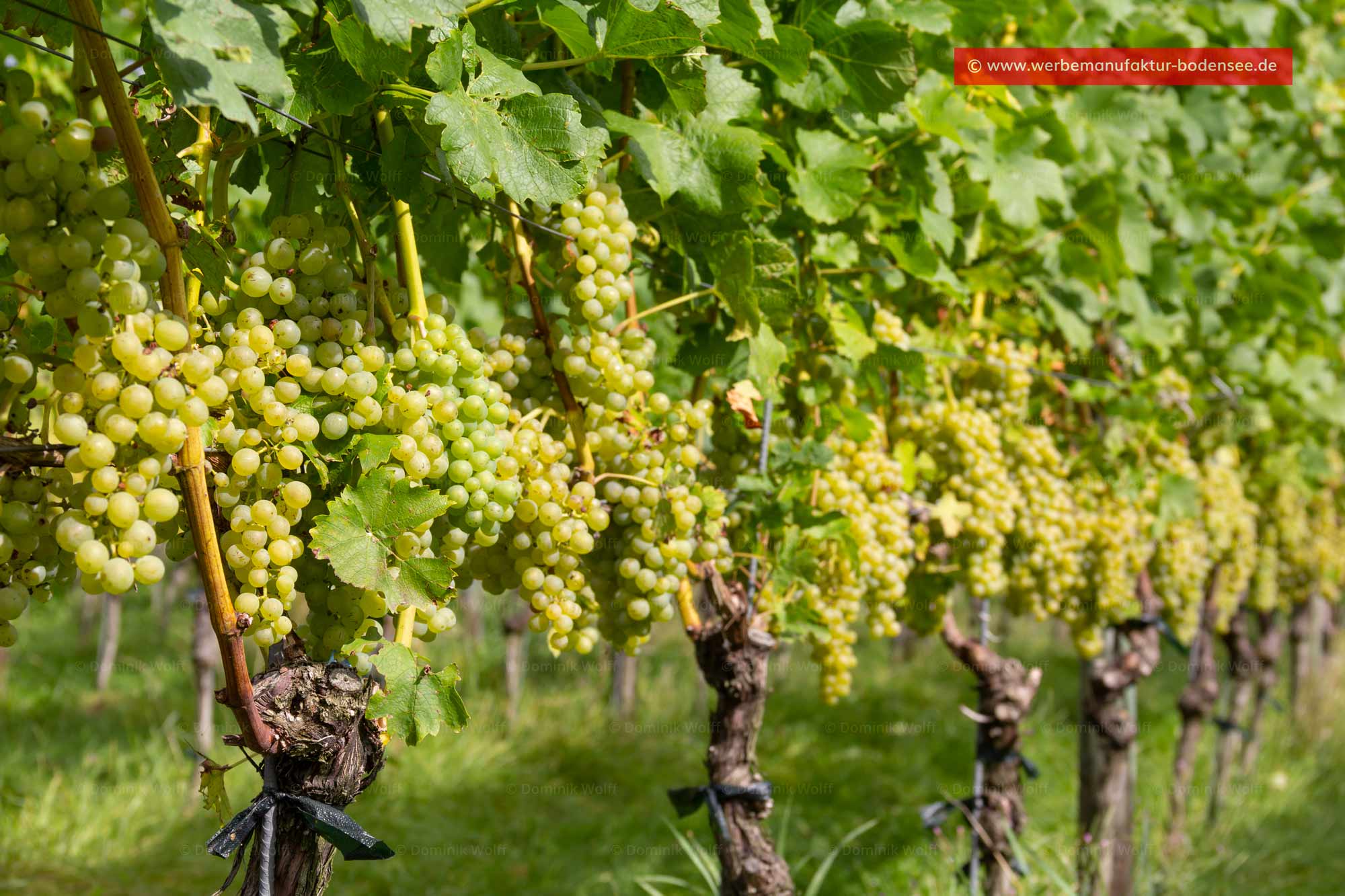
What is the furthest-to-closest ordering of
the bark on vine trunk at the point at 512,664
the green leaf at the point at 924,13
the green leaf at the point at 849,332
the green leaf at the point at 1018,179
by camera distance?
the bark on vine trunk at the point at 512,664
the green leaf at the point at 1018,179
the green leaf at the point at 849,332
the green leaf at the point at 924,13

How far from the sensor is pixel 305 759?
1.19 meters

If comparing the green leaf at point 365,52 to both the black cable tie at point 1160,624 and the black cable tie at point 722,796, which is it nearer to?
the black cable tie at point 722,796

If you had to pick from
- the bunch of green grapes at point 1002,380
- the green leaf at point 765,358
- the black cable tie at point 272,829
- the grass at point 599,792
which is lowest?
the grass at point 599,792

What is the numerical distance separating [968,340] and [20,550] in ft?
7.79

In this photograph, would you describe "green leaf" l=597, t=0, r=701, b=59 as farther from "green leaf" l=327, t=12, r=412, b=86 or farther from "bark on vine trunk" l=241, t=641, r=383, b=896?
"bark on vine trunk" l=241, t=641, r=383, b=896

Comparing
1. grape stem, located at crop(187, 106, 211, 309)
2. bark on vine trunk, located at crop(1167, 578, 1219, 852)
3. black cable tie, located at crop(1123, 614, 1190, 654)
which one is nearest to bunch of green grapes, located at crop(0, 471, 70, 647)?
grape stem, located at crop(187, 106, 211, 309)

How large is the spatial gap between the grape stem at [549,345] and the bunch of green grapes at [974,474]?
1.31 metres

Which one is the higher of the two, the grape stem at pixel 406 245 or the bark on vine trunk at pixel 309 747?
the grape stem at pixel 406 245

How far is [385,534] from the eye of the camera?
1.15 metres

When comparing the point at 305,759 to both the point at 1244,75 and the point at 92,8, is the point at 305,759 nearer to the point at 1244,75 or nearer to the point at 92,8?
the point at 92,8

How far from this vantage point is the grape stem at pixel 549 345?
4.84 ft

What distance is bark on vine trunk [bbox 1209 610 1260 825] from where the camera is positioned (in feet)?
17.9

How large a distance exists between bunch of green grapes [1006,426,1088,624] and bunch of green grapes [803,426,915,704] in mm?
504

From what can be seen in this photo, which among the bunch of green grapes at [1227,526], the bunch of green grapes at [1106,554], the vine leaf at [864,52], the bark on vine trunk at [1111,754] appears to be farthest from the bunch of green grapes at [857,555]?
the bunch of green grapes at [1227,526]
